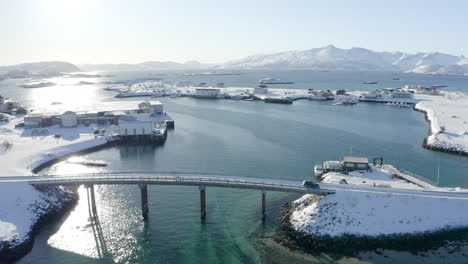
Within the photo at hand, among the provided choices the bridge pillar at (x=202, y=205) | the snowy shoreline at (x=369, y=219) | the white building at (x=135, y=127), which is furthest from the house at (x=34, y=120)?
the snowy shoreline at (x=369, y=219)

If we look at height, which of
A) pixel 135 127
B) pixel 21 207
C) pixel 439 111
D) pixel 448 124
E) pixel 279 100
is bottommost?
pixel 21 207

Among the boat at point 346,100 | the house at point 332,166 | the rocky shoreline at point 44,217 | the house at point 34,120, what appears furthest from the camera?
the boat at point 346,100

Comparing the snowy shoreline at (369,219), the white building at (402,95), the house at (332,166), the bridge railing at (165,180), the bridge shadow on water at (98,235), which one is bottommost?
the bridge shadow on water at (98,235)

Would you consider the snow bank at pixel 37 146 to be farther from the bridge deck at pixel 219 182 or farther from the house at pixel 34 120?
the bridge deck at pixel 219 182

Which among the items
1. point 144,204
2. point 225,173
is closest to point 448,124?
point 225,173

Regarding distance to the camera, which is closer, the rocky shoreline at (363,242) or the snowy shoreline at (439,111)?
the rocky shoreline at (363,242)

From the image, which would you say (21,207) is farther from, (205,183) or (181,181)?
(205,183)
